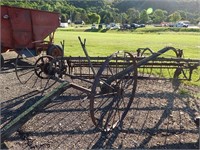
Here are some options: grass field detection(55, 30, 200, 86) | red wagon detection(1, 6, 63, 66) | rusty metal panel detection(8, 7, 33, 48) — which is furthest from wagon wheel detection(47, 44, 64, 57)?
grass field detection(55, 30, 200, 86)

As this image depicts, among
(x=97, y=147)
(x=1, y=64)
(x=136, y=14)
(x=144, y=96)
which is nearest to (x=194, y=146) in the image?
(x=97, y=147)

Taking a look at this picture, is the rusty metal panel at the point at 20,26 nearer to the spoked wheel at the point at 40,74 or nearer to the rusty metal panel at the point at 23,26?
the rusty metal panel at the point at 23,26

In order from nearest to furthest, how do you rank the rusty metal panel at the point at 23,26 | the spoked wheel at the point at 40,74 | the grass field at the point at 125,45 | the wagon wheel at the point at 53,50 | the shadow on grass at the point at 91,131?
the shadow on grass at the point at 91,131, the spoked wheel at the point at 40,74, the rusty metal panel at the point at 23,26, the wagon wheel at the point at 53,50, the grass field at the point at 125,45

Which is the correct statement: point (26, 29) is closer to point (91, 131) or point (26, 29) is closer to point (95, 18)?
point (91, 131)

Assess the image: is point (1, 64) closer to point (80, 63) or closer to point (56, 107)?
point (80, 63)

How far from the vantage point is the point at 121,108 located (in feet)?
17.3

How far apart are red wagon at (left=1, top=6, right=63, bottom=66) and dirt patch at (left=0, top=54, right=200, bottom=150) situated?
13.0 feet

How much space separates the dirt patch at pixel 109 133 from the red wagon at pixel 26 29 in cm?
397

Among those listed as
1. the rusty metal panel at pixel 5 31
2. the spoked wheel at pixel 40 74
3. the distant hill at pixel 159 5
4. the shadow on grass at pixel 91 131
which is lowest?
the shadow on grass at pixel 91 131

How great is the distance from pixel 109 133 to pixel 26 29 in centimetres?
733

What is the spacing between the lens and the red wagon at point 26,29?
380 inches

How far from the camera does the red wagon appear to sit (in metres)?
9.65

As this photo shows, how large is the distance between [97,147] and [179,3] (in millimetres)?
135048

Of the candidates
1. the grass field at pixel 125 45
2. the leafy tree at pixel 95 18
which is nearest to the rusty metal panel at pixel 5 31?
the grass field at pixel 125 45
